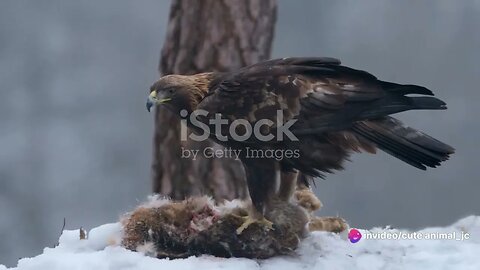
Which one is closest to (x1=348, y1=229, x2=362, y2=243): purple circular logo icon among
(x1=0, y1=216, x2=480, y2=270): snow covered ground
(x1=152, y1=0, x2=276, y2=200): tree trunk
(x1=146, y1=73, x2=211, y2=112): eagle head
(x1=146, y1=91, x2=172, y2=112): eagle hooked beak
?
(x1=0, y1=216, x2=480, y2=270): snow covered ground

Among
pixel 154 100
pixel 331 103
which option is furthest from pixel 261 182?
pixel 154 100

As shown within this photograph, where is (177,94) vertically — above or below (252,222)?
above

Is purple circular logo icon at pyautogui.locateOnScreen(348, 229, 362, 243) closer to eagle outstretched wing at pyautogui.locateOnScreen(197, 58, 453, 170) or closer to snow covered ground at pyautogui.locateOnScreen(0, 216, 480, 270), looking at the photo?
snow covered ground at pyautogui.locateOnScreen(0, 216, 480, 270)

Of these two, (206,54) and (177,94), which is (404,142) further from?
(206,54)

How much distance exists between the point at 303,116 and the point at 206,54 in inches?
108

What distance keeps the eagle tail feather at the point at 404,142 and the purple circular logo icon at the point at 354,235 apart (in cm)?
53

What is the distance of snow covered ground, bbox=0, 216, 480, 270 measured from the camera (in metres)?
3.88

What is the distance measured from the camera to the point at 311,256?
4102mm

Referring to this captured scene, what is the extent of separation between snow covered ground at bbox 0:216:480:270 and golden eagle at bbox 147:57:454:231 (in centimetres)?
30

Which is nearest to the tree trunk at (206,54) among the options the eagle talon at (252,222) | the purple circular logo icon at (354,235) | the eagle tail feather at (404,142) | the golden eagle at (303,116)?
A: the purple circular logo icon at (354,235)

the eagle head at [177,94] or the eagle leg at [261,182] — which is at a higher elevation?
the eagle head at [177,94]

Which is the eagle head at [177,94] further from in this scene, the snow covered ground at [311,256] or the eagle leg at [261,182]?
the snow covered ground at [311,256]

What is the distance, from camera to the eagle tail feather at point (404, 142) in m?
4.00

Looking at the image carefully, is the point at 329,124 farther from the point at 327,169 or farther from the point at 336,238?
the point at 336,238
